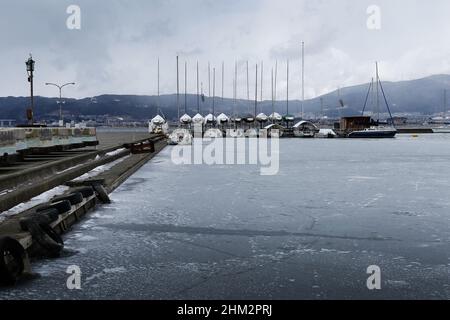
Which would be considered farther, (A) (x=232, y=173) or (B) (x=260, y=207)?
(A) (x=232, y=173)

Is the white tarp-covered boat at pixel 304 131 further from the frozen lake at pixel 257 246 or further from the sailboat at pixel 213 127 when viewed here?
the frozen lake at pixel 257 246

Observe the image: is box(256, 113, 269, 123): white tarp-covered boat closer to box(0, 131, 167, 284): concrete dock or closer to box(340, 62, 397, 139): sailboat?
box(340, 62, 397, 139): sailboat

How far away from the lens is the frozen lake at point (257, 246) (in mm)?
6309

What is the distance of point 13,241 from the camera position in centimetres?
671

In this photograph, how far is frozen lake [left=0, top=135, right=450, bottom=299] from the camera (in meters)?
6.31

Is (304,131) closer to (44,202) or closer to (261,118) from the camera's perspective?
(261,118)

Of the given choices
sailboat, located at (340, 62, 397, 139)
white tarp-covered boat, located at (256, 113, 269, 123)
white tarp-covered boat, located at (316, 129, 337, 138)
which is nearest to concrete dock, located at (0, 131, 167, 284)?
sailboat, located at (340, 62, 397, 139)

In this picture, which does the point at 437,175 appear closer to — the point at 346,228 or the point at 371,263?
the point at 346,228

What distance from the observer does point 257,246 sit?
8594 millimetres

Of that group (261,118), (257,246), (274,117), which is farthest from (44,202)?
(261,118)

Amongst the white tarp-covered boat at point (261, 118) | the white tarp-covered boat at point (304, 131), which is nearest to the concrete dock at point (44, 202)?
the white tarp-covered boat at point (304, 131)
